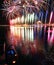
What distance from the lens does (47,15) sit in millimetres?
2402

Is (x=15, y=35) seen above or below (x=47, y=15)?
below

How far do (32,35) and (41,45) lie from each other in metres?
0.12

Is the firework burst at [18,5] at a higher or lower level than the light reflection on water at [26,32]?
higher

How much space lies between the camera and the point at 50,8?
2.40 metres

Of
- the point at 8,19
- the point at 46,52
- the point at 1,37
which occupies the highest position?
the point at 8,19

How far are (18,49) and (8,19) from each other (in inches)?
11.4

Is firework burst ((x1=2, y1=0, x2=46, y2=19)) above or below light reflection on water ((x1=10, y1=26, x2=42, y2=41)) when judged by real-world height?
above

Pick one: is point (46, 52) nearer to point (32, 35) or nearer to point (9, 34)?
point (32, 35)

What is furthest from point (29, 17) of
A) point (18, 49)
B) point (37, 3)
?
point (18, 49)

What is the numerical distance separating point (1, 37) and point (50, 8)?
52 centimetres

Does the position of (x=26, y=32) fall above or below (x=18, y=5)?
below

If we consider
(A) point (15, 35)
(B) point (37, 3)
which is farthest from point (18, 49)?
(B) point (37, 3)

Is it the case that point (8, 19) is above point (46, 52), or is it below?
above

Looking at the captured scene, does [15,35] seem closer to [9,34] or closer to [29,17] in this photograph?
[9,34]
